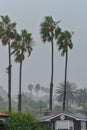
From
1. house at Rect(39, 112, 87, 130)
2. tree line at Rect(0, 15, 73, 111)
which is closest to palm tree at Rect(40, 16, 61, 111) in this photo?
tree line at Rect(0, 15, 73, 111)

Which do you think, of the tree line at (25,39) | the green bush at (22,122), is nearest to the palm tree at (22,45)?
the tree line at (25,39)

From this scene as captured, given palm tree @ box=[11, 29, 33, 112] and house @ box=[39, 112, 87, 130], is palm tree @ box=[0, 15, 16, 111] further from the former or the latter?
house @ box=[39, 112, 87, 130]

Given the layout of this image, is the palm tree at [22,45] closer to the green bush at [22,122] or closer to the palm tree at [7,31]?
the palm tree at [7,31]

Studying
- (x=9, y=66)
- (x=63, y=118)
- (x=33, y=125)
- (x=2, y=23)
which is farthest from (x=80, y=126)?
(x=2, y=23)

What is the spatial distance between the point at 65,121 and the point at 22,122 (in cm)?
615

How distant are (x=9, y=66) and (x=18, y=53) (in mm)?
3206

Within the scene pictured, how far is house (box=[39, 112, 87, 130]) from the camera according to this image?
59.2 m

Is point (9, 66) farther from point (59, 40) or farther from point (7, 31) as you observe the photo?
point (59, 40)

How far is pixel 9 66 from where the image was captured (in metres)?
73.4

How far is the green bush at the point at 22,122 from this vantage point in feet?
183

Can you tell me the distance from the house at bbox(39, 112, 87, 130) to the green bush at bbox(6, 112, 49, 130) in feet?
6.49

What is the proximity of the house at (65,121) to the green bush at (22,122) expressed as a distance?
198cm

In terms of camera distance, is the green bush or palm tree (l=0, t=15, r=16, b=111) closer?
the green bush

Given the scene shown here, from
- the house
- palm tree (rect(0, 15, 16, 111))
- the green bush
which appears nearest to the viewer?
the green bush
